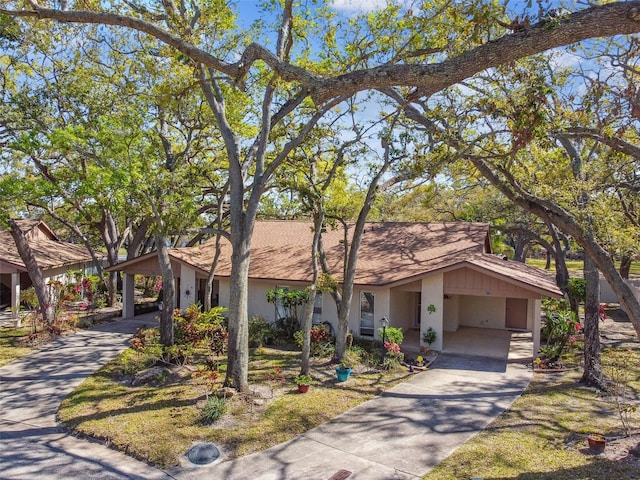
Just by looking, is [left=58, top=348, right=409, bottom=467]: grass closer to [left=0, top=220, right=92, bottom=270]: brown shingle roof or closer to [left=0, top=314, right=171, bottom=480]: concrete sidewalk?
[left=0, top=314, right=171, bottom=480]: concrete sidewalk

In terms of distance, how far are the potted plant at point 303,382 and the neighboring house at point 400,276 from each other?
4879mm

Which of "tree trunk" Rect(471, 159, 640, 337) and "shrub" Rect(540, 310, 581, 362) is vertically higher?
"tree trunk" Rect(471, 159, 640, 337)

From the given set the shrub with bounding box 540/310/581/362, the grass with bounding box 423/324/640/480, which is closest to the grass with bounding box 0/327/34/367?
the grass with bounding box 423/324/640/480

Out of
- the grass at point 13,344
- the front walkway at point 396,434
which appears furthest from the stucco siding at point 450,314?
the grass at point 13,344

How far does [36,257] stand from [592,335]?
82.7ft

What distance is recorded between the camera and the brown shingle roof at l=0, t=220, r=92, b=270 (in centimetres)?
2221

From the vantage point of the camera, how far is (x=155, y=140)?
54.0ft

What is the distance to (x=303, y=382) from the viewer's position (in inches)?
487

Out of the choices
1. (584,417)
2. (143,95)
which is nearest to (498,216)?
(584,417)

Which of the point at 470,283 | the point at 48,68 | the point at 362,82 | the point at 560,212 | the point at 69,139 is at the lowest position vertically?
the point at 470,283

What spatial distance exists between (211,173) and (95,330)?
8.42 m

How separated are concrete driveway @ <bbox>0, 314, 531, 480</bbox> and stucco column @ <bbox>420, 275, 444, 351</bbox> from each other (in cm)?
194

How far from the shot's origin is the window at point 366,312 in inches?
714

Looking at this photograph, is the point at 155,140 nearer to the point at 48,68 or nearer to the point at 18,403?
the point at 48,68
